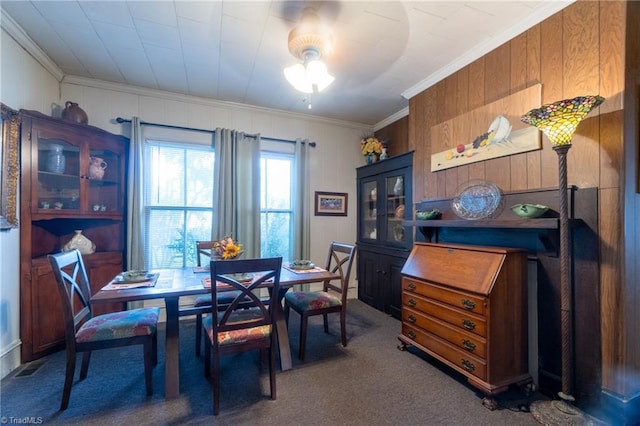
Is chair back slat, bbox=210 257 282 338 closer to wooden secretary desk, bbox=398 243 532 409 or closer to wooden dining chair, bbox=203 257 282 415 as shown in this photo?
wooden dining chair, bbox=203 257 282 415

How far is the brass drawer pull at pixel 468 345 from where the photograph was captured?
1893 millimetres

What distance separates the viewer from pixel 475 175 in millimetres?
2471

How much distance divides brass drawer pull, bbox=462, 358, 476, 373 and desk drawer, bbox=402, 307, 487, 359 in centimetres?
8

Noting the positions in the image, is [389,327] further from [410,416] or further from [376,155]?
[376,155]

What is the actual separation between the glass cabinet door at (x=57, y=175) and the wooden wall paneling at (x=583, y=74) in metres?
4.09

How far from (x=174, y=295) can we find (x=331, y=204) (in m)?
2.76

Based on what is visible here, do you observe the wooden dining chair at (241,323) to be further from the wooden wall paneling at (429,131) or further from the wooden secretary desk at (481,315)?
the wooden wall paneling at (429,131)

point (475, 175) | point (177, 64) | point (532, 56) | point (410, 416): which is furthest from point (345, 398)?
point (177, 64)

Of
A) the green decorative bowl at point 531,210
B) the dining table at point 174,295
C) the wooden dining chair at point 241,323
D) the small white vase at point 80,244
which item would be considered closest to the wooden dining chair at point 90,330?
the dining table at point 174,295

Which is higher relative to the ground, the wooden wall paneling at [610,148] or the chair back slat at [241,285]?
the wooden wall paneling at [610,148]

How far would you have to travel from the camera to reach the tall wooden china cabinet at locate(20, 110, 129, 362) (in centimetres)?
230

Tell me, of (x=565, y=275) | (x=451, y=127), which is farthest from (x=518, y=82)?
(x=565, y=275)

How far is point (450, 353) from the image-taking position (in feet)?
6.75

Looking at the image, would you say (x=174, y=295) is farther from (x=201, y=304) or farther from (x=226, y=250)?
(x=201, y=304)
